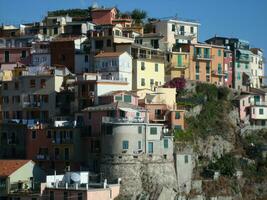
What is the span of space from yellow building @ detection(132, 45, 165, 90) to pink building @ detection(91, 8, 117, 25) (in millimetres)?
10119

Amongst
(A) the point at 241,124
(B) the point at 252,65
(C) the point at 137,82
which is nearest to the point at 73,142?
(C) the point at 137,82

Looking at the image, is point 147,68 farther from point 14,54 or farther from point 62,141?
point 14,54

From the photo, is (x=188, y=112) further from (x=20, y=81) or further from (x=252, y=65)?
(x=252, y=65)

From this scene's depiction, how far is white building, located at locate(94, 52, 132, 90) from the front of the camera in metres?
64.2

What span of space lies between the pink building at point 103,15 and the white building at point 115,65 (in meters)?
12.1

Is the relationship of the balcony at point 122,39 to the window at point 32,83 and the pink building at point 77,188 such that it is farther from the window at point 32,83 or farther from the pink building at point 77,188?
the pink building at point 77,188

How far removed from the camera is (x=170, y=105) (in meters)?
62.8

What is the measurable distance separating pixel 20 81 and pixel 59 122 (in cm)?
717

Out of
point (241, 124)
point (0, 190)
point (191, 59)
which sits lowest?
point (0, 190)

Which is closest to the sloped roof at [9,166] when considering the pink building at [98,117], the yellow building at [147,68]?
the pink building at [98,117]

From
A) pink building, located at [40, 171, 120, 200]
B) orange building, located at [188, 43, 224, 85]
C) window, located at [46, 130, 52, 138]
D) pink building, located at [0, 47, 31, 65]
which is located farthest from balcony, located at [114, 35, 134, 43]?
pink building, located at [40, 171, 120, 200]

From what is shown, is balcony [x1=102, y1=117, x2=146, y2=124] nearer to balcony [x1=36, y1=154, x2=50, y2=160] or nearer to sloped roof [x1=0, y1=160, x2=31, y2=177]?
balcony [x1=36, y1=154, x2=50, y2=160]

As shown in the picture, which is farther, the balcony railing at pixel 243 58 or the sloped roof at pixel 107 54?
the balcony railing at pixel 243 58

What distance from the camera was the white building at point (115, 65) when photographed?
211ft
